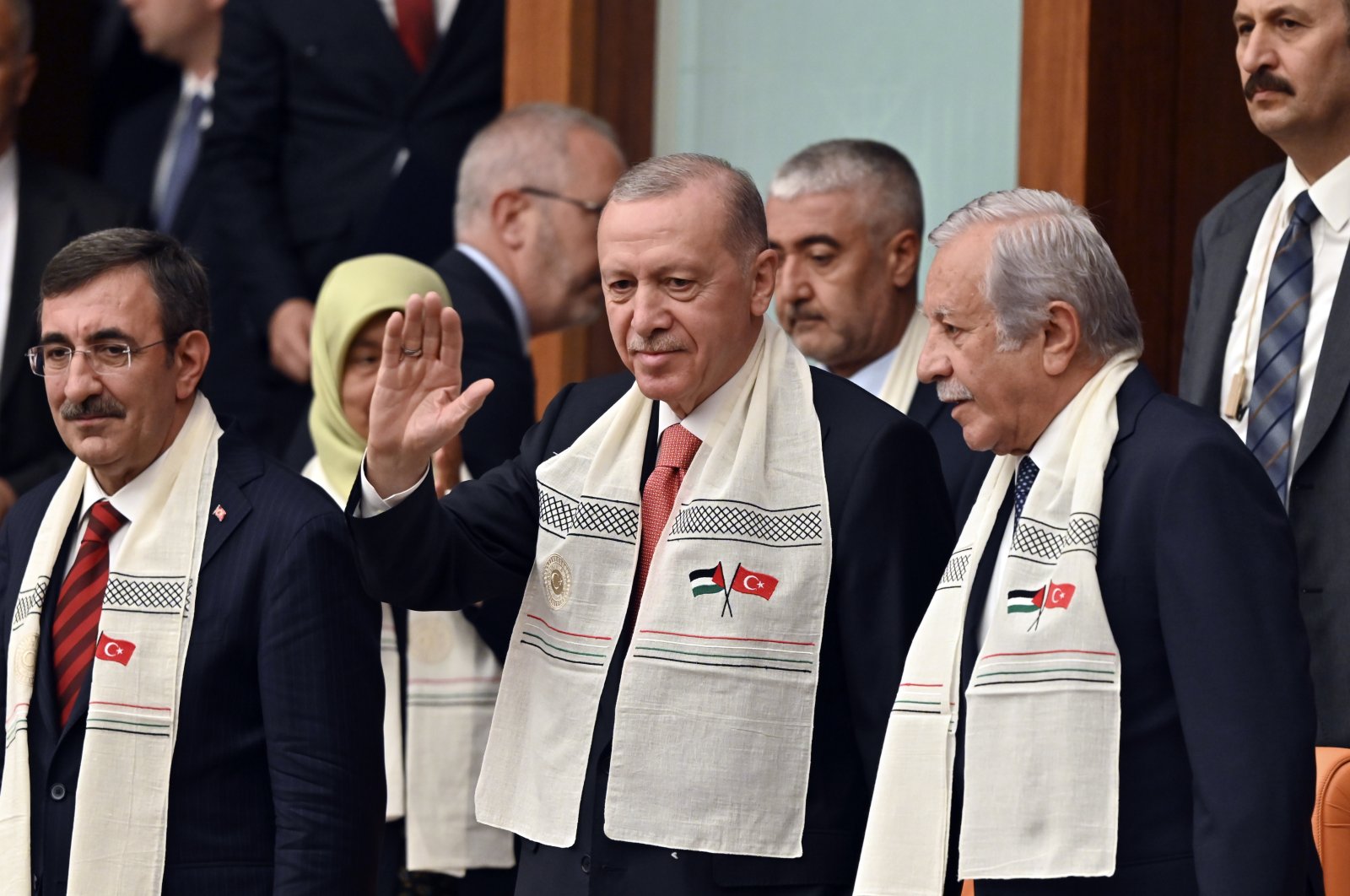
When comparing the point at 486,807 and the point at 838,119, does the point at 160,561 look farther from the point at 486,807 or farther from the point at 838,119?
the point at 838,119

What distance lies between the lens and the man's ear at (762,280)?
371 centimetres

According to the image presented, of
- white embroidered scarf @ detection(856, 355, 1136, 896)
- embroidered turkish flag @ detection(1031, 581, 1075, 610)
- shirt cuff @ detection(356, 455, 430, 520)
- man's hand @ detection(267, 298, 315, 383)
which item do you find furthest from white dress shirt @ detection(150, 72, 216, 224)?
embroidered turkish flag @ detection(1031, 581, 1075, 610)

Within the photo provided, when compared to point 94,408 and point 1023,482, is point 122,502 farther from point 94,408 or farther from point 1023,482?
point 1023,482

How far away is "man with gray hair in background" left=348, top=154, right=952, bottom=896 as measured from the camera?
3.46 metres

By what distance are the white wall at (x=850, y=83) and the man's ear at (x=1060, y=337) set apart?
88.8 inches

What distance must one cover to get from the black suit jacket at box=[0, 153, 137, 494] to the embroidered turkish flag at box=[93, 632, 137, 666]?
2138 mm

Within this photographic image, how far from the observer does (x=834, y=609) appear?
11.7 ft

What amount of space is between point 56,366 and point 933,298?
66.9 inches

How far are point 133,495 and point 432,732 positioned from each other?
105 cm

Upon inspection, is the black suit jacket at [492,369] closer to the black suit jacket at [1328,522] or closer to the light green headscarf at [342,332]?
the light green headscarf at [342,332]

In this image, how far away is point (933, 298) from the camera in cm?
351

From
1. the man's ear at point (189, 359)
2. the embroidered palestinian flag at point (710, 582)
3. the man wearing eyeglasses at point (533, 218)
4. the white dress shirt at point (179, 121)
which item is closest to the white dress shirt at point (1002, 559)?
the embroidered palestinian flag at point (710, 582)

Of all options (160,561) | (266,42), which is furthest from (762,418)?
(266,42)

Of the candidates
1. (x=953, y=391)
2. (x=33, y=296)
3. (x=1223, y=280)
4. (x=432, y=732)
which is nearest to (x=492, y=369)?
(x=432, y=732)
